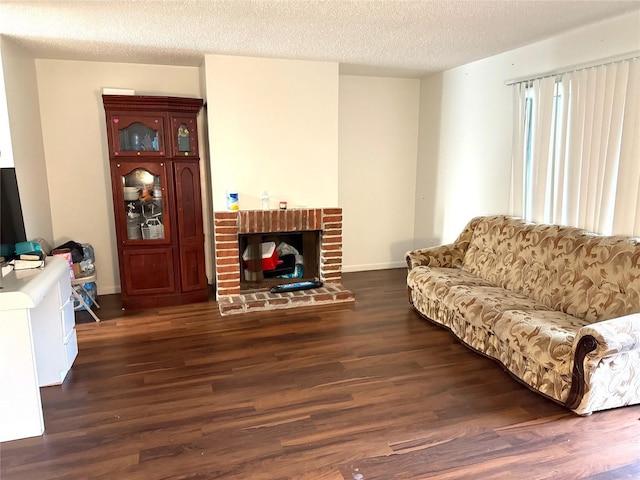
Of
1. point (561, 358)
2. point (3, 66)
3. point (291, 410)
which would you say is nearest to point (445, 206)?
point (561, 358)

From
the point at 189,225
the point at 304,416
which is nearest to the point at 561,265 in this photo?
the point at 304,416

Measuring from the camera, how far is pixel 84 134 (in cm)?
455

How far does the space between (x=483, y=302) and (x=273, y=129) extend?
2630 mm

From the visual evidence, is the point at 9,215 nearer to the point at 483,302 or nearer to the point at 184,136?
the point at 184,136

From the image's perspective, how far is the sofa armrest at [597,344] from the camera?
2344mm

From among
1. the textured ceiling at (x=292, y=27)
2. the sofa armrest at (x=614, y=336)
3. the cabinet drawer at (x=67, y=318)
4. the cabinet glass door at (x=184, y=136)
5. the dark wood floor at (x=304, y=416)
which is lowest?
the dark wood floor at (x=304, y=416)

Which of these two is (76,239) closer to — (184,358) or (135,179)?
(135,179)

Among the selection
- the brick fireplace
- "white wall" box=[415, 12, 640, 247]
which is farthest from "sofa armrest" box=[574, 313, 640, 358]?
the brick fireplace

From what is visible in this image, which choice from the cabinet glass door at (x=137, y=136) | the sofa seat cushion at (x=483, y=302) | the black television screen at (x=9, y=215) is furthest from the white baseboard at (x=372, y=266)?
the black television screen at (x=9, y=215)

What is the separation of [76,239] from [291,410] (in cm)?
333

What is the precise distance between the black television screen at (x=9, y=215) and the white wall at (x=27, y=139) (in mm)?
763

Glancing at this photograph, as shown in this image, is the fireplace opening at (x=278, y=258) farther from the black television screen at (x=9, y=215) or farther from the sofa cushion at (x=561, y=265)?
the black television screen at (x=9, y=215)

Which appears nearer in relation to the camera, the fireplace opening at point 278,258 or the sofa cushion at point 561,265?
the sofa cushion at point 561,265

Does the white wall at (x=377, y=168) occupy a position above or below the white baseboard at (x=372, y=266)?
above
